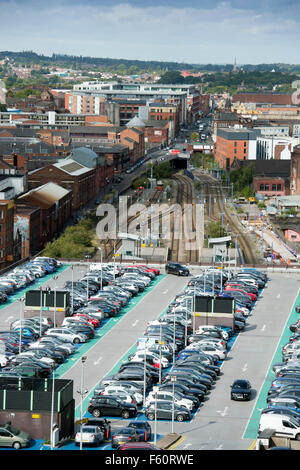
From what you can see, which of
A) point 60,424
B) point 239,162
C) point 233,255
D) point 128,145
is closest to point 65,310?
point 60,424

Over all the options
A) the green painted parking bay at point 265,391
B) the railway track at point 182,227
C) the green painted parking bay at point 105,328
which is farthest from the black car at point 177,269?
the green painted parking bay at point 265,391

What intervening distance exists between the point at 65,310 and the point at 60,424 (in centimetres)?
1370

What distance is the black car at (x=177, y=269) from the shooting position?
148 ft

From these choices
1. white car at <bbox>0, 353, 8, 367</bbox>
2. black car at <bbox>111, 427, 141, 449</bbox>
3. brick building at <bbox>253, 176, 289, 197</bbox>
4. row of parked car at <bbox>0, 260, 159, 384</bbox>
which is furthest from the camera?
brick building at <bbox>253, 176, 289, 197</bbox>

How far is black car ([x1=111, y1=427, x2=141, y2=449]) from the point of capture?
20.6 metres

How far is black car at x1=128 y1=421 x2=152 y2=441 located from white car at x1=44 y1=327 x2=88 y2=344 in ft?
34.6

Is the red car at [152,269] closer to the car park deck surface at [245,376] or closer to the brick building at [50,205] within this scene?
the car park deck surface at [245,376]

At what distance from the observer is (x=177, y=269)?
45438mm

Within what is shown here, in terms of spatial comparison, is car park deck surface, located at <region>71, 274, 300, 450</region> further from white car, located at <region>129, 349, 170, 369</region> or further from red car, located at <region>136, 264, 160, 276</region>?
red car, located at <region>136, 264, 160, 276</region>

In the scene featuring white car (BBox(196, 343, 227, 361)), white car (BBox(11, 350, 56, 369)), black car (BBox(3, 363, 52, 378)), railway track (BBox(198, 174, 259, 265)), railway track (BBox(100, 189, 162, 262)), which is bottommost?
railway track (BBox(198, 174, 259, 265))

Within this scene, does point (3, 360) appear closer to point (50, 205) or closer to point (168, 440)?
point (168, 440)

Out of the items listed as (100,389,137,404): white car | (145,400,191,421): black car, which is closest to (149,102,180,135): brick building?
(100,389,137,404): white car

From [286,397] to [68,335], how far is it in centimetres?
1010
